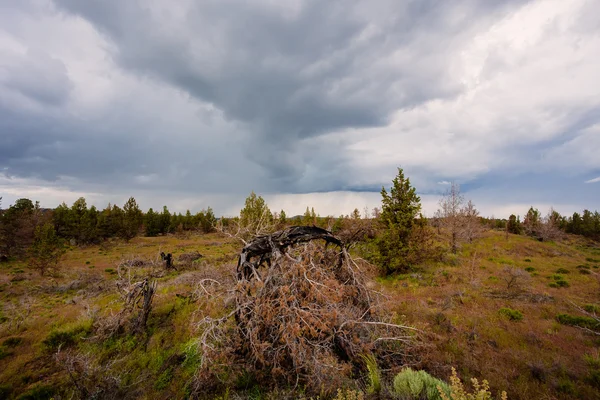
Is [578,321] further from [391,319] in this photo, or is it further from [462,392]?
[462,392]

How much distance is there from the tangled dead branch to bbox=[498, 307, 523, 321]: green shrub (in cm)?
700

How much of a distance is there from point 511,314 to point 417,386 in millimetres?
8897

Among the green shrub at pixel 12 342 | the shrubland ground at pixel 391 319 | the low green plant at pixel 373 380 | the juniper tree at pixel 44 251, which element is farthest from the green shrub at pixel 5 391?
the juniper tree at pixel 44 251

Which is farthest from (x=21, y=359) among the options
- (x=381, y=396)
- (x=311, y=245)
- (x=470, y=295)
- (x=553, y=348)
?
(x=470, y=295)

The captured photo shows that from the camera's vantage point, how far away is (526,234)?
4881 centimetres

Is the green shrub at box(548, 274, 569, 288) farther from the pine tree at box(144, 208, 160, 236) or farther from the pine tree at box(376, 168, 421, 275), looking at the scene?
the pine tree at box(144, 208, 160, 236)

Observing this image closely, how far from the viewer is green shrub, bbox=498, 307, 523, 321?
10.1 meters

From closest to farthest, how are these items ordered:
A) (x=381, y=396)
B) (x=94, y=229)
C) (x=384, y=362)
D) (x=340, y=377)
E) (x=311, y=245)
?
(x=381, y=396) → (x=340, y=377) → (x=384, y=362) → (x=311, y=245) → (x=94, y=229)

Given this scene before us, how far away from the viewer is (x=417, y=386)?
4535 millimetres

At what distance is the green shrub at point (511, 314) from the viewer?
10078 millimetres

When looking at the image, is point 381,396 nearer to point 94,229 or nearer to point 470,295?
point 470,295

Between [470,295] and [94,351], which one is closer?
[94,351]


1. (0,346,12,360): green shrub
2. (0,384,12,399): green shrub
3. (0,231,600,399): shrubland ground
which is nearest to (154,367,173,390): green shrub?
(0,231,600,399): shrubland ground

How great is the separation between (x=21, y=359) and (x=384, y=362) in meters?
11.0
